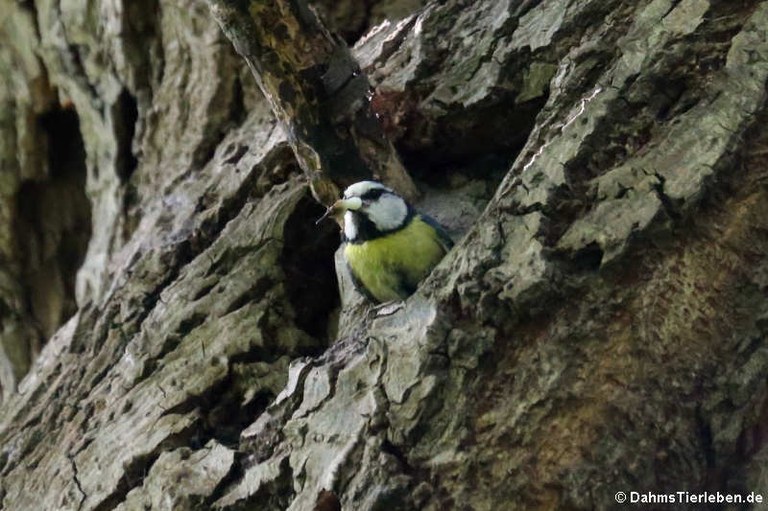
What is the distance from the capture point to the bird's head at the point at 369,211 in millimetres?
2424

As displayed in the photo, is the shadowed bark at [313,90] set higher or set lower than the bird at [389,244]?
higher

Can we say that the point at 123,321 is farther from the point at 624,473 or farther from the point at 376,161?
the point at 624,473

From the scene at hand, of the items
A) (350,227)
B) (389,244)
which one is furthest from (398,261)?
(350,227)

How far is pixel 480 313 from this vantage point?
1877mm

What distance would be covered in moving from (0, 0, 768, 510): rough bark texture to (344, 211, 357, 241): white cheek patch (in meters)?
0.21

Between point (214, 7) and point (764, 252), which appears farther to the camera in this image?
point (214, 7)

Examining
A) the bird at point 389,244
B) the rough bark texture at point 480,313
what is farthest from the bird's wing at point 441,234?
the rough bark texture at point 480,313

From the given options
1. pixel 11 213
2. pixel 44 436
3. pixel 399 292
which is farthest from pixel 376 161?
pixel 11 213

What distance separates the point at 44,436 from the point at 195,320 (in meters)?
0.56

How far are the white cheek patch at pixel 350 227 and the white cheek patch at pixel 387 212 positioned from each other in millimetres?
55

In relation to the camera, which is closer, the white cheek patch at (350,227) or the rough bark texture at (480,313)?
the rough bark texture at (480,313)

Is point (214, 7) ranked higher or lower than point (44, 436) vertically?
higher

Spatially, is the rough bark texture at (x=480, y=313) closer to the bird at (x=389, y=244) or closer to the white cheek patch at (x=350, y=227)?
the bird at (x=389, y=244)

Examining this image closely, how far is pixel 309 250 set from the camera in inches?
110
